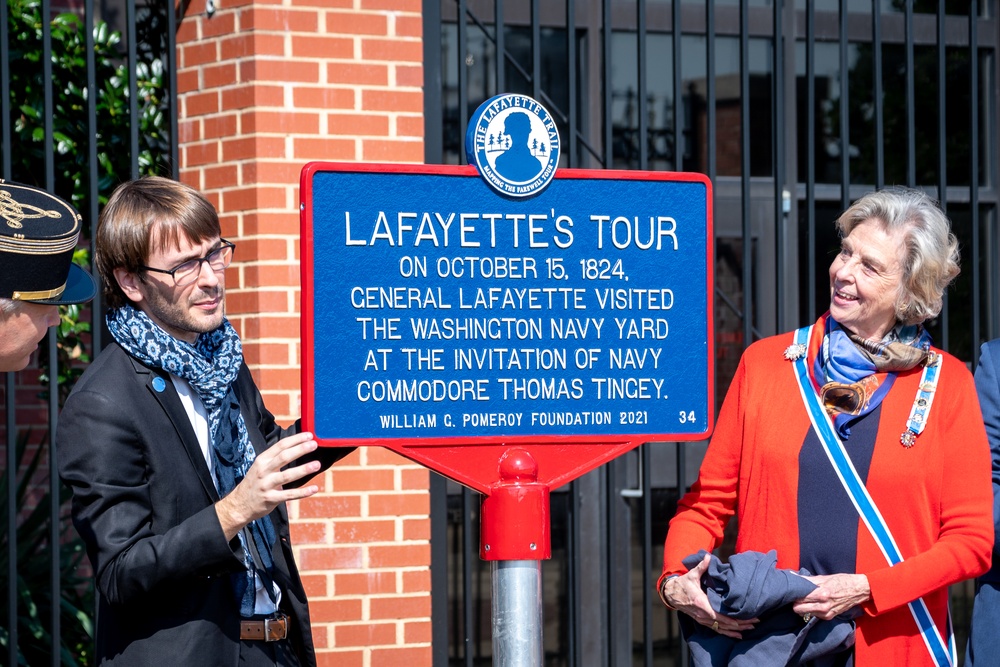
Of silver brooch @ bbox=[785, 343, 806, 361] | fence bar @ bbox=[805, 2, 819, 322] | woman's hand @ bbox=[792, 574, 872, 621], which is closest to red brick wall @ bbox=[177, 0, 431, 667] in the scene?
fence bar @ bbox=[805, 2, 819, 322]

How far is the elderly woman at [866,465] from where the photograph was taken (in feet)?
9.25

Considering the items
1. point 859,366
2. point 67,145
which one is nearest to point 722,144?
point 67,145

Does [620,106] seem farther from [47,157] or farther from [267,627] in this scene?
[267,627]

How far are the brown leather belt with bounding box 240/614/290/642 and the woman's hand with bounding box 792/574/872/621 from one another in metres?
1.13

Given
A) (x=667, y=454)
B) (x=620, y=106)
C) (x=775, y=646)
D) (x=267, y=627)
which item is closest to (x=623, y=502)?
(x=667, y=454)

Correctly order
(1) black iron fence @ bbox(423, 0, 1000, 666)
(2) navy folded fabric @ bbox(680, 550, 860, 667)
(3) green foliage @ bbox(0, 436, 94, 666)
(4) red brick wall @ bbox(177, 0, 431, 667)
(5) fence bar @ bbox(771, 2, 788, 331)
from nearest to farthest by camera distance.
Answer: (2) navy folded fabric @ bbox(680, 550, 860, 667)
(5) fence bar @ bbox(771, 2, 788, 331)
(4) red brick wall @ bbox(177, 0, 431, 667)
(3) green foliage @ bbox(0, 436, 94, 666)
(1) black iron fence @ bbox(423, 0, 1000, 666)

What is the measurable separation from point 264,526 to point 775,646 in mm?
1174

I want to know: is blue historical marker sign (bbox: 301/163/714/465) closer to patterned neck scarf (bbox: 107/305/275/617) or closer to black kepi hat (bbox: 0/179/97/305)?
patterned neck scarf (bbox: 107/305/275/617)

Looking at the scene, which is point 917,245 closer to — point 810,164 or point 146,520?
point 810,164

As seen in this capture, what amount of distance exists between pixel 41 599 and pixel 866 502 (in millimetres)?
3298

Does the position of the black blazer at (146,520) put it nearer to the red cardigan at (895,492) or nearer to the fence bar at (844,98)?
the red cardigan at (895,492)

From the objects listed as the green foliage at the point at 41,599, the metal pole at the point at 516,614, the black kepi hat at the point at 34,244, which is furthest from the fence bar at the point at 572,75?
the green foliage at the point at 41,599

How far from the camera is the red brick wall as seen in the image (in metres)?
3.94

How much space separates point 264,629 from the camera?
254 cm
